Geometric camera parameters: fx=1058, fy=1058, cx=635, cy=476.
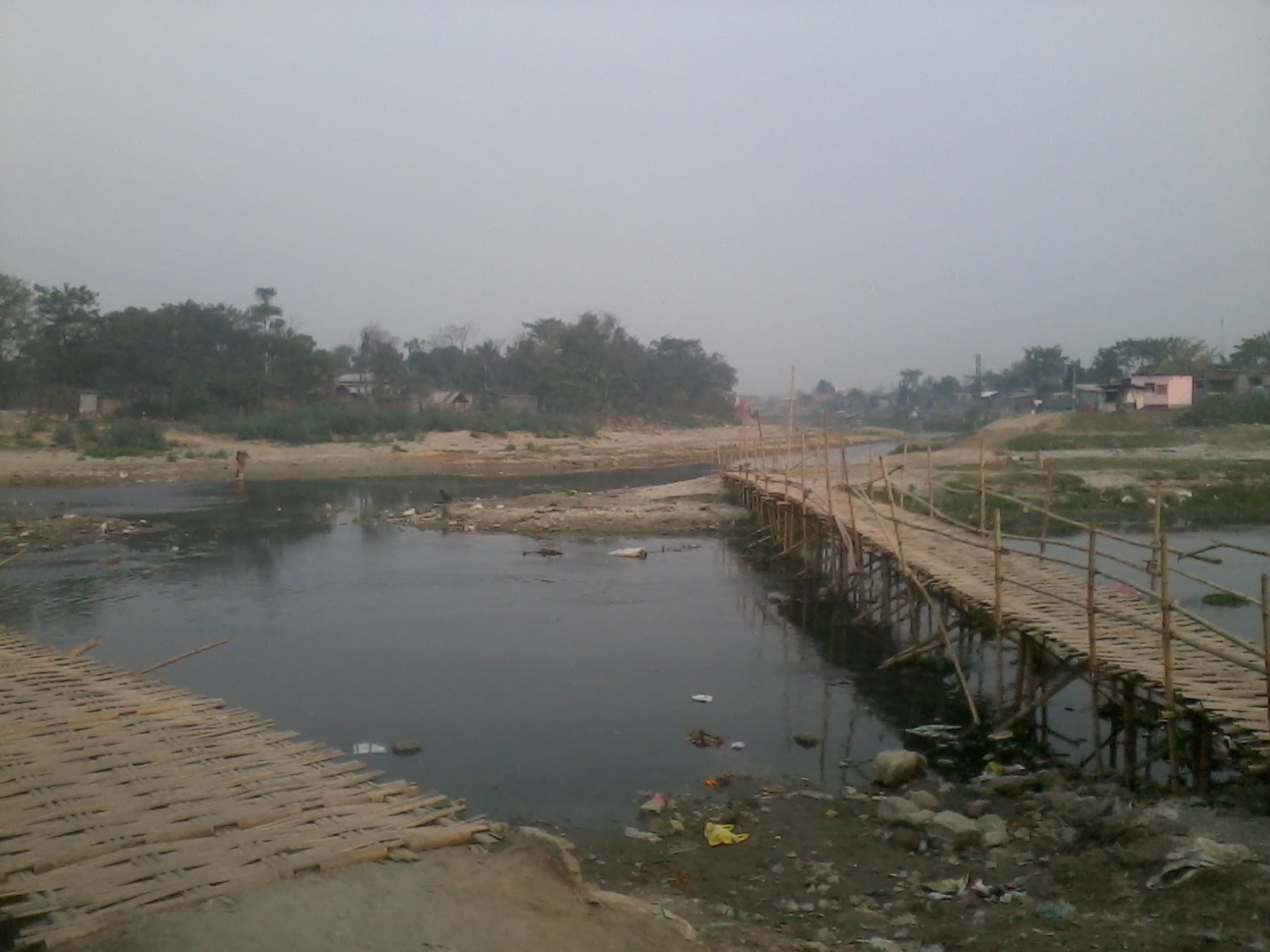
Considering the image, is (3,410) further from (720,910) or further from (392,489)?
(720,910)

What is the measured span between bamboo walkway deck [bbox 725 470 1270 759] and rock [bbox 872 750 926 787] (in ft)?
4.20

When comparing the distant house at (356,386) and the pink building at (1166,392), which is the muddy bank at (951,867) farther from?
the distant house at (356,386)

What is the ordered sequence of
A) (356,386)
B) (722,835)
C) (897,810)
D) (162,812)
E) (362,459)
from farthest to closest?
1. (356,386)
2. (362,459)
3. (897,810)
4. (722,835)
5. (162,812)

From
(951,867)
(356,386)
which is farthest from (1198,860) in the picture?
(356,386)

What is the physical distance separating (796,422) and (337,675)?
20194mm

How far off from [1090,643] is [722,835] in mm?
2776

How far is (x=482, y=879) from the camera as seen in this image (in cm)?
449

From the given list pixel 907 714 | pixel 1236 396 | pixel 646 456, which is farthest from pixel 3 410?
pixel 1236 396

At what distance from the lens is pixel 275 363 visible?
155ft

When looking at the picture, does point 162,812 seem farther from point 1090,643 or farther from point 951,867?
point 1090,643

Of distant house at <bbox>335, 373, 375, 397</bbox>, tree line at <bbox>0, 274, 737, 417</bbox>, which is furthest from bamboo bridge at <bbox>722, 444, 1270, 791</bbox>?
distant house at <bbox>335, 373, 375, 397</bbox>

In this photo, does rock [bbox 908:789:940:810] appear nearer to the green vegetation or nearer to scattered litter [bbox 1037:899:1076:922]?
scattered litter [bbox 1037:899:1076:922]

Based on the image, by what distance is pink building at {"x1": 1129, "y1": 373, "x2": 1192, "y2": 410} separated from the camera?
29625 millimetres

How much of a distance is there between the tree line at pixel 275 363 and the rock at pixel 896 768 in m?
28.9
